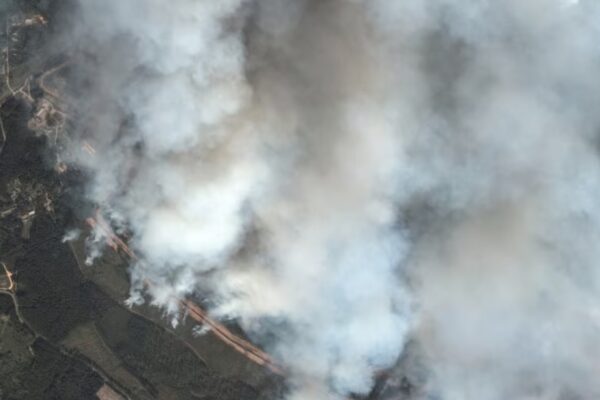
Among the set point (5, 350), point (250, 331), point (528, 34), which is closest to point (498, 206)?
point (528, 34)

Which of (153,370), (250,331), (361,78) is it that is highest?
(361,78)

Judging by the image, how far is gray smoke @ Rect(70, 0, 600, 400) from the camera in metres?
22.0

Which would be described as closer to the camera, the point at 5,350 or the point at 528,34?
the point at 528,34

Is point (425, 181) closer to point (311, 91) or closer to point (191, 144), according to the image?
point (311, 91)

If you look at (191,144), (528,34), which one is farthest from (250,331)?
(528,34)

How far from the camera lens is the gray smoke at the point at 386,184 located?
22.0 meters

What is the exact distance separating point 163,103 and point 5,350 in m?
10.6

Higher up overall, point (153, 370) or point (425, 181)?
point (425, 181)

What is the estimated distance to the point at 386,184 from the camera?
73.7 ft

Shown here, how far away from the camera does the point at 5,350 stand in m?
23.8

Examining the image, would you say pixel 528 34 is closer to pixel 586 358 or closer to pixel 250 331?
pixel 586 358

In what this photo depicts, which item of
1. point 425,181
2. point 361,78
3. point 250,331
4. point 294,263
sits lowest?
point 250,331

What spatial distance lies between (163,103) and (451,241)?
11105 millimetres

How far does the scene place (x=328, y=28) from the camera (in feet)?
74.8
